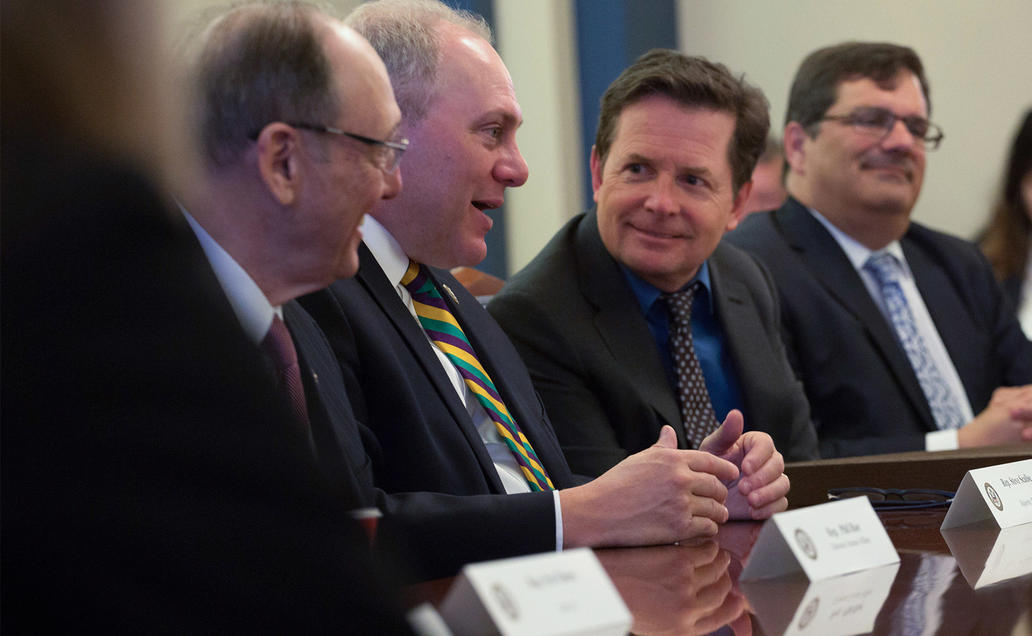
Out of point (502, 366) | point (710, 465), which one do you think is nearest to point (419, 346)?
point (502, 366)

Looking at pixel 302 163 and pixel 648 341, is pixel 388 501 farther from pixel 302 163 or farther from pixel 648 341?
pixel 648 341

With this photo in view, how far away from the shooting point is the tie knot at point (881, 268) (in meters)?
3.65

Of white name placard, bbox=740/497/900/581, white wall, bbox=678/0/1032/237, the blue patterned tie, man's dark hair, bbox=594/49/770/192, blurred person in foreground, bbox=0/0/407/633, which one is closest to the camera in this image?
blurred person in foreground, bbox=0/0/407/633

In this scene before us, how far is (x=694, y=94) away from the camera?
281cm

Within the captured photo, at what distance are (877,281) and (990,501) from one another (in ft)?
6.87

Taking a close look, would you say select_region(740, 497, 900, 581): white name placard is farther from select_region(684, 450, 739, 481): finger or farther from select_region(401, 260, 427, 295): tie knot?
select_region(401, 260, 427, 295): tie knot

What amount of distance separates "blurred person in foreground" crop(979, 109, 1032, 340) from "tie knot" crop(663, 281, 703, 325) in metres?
2.28

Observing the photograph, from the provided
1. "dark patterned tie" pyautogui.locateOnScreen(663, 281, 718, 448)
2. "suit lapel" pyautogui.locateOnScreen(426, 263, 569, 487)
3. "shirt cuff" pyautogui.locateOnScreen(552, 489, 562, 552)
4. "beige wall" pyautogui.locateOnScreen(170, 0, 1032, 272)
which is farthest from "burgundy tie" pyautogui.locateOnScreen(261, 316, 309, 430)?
"beige wall" pyautogui.locateOnScreen(170, 0, 1032, 272)

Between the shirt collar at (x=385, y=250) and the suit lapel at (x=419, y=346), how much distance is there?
2 centimetres

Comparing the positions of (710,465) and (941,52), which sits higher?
(941,52)

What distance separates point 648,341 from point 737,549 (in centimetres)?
103

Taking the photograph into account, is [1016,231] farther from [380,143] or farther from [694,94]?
[380,143]

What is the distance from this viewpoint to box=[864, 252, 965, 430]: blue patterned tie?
344cm

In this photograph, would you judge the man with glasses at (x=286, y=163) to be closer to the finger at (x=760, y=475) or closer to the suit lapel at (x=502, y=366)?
the suit lapel at (x=502, y=366)
